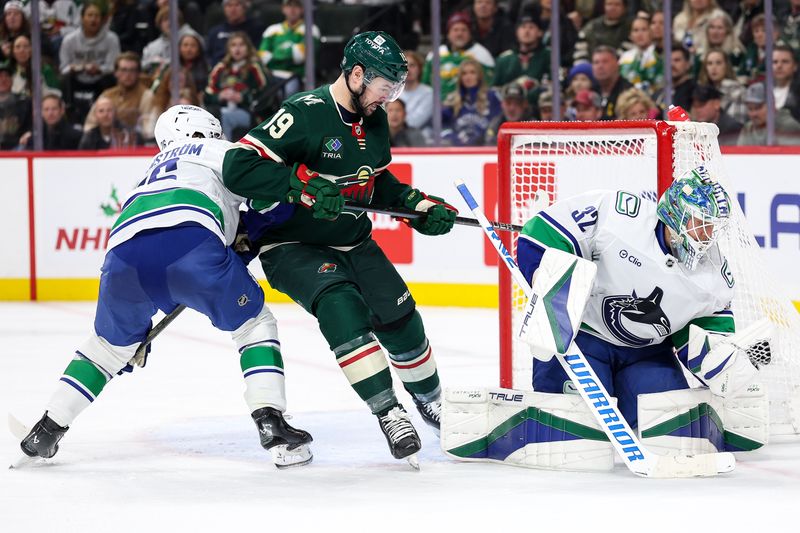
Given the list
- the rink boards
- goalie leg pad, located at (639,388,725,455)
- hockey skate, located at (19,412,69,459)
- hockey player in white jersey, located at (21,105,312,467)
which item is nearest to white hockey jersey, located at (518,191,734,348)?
goalie leg pad, located at (639,388,725,455)

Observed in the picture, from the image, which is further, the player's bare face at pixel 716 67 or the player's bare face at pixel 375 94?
the player's bare face at pixel 716 67

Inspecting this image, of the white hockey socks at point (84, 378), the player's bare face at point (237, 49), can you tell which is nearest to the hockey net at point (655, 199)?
the white hockey socks at point (84, 378)

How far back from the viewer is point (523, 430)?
3529mm

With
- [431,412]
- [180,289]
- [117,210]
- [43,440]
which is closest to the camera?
[180,289]

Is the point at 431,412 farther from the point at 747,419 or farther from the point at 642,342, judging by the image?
the point at 747,419

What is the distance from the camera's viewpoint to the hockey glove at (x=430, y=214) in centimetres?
381

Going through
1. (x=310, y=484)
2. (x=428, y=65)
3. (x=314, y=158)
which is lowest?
(x=310, y=484)

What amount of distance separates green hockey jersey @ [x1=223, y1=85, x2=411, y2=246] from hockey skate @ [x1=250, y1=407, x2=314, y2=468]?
1.64 ft

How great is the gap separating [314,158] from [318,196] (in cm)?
20

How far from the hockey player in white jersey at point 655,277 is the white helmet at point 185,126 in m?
0.90

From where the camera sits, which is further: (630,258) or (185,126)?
(185,126)

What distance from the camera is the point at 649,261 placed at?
347 centimetres

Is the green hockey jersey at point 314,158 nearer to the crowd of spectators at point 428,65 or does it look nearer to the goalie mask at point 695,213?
the goalie mask at point 695,213

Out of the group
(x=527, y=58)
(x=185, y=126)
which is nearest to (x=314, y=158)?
(x=185, y=126)
